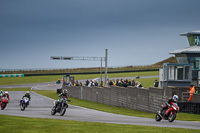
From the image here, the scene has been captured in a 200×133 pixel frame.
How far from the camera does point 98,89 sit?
42.5 metres

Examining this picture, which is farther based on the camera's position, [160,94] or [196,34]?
[196,34]

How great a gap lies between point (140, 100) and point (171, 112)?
481 inches

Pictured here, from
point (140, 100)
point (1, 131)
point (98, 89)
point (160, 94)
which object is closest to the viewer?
point (1, 131)

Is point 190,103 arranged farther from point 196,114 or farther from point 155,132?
point 155,132

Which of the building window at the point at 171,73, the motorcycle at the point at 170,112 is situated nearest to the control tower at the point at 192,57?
the building window at the point at 171,73

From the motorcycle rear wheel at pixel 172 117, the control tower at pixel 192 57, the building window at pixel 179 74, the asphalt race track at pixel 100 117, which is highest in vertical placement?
the control tower at pixel 192 57

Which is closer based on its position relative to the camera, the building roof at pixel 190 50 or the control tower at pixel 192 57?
the control tower at pixel 192 57

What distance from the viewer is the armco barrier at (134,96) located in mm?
25484

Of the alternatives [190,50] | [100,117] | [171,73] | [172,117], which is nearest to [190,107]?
[100,117]

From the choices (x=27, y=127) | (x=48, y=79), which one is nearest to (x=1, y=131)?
(x=27, y=127)

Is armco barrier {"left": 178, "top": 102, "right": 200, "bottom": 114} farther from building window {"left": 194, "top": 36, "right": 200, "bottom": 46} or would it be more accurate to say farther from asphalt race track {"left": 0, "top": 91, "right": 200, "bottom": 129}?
building window {"left": 194, "top": 36, "right": 200, "bottom": 46}

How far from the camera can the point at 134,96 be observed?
32.7 metres

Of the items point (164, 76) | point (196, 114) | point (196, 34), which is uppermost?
point (196, 34)

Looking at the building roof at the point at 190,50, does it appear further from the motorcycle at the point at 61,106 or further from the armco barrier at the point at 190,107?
the motorcycle at the point at 61,106
